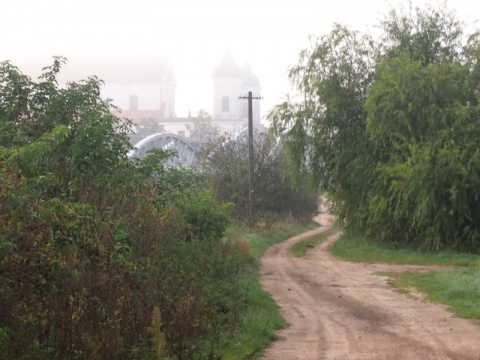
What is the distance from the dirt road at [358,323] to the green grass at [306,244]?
7.61 m

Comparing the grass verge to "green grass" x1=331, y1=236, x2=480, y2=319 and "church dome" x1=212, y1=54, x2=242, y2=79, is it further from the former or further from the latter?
"church dome" x1=212, y1=54, x2=242, y2=79

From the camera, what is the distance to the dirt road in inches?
432

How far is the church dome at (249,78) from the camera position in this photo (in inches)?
5084

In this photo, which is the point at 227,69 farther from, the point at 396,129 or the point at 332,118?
the point at 396,129

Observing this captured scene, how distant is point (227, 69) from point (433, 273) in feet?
342

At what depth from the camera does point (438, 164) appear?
25609 millimetres

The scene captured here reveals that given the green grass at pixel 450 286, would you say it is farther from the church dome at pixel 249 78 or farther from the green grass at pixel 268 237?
the church dome at pixel 249 78

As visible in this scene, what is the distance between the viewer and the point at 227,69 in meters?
123


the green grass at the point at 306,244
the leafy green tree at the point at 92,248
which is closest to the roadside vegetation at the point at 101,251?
the leafy green tree at the point at 92,248

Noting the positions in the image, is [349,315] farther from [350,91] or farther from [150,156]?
[350,91]

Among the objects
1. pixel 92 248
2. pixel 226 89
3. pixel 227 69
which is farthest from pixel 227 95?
pixel 92 248

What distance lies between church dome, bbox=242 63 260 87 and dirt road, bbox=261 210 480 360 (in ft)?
356

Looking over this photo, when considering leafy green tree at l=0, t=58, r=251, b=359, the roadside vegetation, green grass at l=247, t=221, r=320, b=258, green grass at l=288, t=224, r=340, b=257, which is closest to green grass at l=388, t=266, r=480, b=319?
the roadside vegetation

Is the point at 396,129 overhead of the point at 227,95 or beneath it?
beneath
